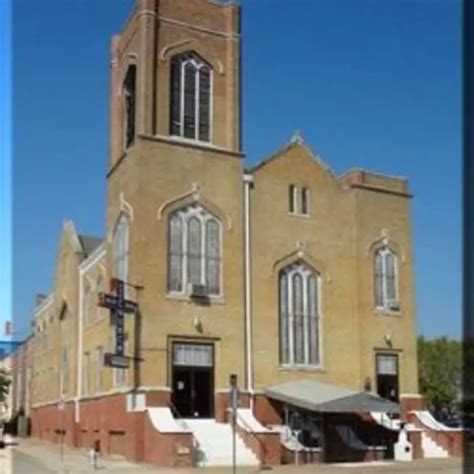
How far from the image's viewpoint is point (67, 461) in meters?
19.8

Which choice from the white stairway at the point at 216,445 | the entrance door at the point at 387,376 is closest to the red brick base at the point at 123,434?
the white stairway at the point at 216,445

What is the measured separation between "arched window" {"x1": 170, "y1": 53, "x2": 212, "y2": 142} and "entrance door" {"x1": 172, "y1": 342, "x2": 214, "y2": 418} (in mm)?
5360

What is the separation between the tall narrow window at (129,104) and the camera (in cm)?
2200

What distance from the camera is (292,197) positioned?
22.8 meters

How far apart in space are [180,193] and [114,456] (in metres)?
6.36

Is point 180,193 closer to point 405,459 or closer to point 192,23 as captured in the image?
point 192,23

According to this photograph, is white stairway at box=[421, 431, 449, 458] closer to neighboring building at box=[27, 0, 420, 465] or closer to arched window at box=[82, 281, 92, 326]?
neighboring building at box=[27, 0, 420, 465]

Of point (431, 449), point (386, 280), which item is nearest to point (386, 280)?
point (386, 280)

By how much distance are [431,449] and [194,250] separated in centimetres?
775

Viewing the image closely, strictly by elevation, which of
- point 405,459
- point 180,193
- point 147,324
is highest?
point 180,193

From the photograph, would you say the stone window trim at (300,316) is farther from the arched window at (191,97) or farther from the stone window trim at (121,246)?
the arched window at (191,97)

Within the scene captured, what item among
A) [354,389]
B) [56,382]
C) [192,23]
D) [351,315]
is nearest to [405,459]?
[354,389]

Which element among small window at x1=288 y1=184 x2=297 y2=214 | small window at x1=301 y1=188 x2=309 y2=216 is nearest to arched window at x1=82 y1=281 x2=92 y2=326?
small window at x1=288 y1=184 x2=297 y2=214

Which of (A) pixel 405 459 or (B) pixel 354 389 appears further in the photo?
(B) pixel 354 389
